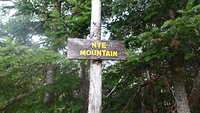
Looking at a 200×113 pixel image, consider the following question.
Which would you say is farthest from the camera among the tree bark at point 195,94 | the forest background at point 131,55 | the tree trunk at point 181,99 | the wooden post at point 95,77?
the tree bark at point 195,94

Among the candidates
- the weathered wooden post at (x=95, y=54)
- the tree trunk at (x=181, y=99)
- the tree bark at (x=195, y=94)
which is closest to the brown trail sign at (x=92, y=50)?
the weathered wooden post at (x=95, y=54)

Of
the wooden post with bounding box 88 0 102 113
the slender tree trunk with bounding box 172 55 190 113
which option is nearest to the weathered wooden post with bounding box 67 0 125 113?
the wooden post with bounding box 88 0 102 113

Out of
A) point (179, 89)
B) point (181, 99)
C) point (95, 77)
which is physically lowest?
point (181, 99)

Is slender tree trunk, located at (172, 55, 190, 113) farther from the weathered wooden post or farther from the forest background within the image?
the weathered wooden post

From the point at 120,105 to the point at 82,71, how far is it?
179 inches

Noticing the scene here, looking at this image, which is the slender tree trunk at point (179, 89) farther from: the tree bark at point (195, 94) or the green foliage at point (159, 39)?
the tree bark at point (195, 94)

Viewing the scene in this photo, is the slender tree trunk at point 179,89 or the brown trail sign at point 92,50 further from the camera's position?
the slender tree trunk at point 179,89

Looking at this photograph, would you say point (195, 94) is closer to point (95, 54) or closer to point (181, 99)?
point (181, 99)

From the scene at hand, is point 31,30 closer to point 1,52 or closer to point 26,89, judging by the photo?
point 26,89

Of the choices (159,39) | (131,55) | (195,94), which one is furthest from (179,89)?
(159,39)

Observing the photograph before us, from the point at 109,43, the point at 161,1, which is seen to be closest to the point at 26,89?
the point at 109,43

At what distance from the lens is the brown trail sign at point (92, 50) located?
7.18 feet

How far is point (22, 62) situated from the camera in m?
3.13

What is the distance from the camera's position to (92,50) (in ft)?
7.35
